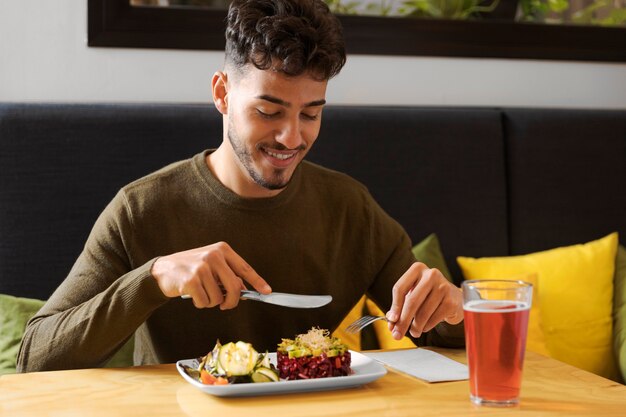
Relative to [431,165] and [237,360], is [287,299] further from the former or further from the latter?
[431,165]

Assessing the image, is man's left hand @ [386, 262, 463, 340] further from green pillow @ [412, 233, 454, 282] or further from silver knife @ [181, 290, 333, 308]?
green pillow @ [412, 233, 454, 282]

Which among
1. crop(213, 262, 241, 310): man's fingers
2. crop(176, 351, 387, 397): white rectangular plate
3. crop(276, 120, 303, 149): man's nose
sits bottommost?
crop(176, 351, 387, 397): white rectangular plate

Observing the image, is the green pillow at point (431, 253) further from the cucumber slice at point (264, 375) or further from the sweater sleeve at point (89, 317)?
the cucumber slice at point (264, 375)

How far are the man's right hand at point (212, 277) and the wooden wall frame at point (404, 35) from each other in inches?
51.5

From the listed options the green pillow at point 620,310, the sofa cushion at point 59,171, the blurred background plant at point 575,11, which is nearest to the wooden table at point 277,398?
the sofa cushion at point 59,171

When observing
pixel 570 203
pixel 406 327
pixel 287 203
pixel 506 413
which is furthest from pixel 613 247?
pixel 506 413

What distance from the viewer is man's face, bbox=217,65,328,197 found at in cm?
151

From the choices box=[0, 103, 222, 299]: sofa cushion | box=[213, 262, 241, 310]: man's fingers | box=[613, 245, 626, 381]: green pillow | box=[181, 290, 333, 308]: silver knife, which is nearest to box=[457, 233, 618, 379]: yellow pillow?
box=[613, 245, 626, 381]: green pillow

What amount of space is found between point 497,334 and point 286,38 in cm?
69

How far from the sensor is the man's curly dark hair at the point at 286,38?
1.51 meters

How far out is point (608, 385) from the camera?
1.22 m

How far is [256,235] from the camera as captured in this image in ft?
5.45

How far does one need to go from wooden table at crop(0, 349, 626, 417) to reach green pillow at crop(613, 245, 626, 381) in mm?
1100

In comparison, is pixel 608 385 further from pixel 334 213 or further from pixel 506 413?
pixel 334 213
